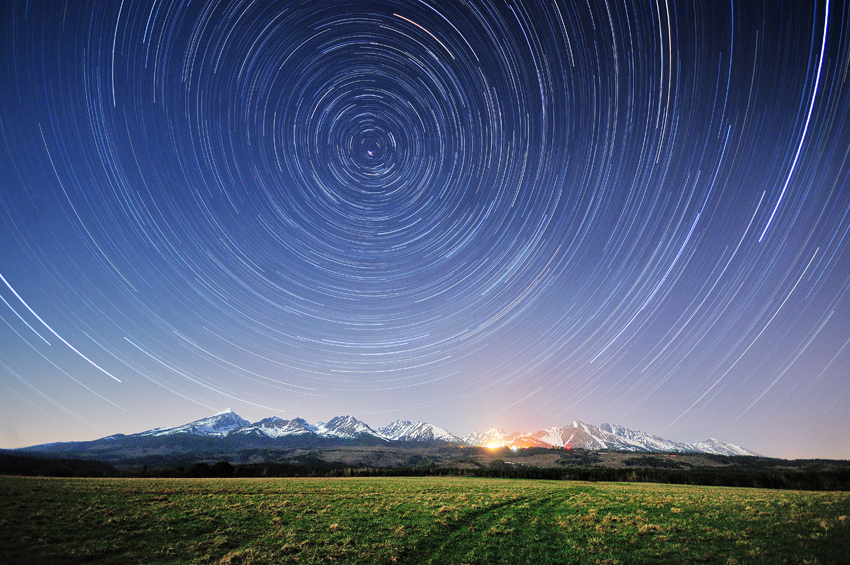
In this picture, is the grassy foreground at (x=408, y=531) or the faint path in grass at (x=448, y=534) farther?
the faint path in grass at (x=448, y=534)

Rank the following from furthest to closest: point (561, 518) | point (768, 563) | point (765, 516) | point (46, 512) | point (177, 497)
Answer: point (177, 497)
point (561, 518)
point (765, 516)
point (46, 512)
point (768, 563)

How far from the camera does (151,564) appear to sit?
13891mm

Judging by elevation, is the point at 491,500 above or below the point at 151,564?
below

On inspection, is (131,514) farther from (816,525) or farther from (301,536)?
(816,525)

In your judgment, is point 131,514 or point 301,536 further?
point 131,514

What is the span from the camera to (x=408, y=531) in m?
19.3

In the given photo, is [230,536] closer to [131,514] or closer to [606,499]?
[131,514]

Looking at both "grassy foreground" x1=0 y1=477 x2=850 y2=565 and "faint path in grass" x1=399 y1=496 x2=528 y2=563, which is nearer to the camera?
"grassy foreground" x1=0 y1=477 x2=850 y2=565

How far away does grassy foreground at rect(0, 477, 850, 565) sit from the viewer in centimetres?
1512

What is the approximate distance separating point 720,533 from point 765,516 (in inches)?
288

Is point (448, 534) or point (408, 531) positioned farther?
point (408, 531)

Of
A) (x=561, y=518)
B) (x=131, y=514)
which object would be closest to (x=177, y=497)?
(x=131, y=514)

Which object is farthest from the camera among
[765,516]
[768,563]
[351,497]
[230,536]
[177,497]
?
Answer: [351,497]

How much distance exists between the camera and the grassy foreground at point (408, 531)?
49.6 ft
